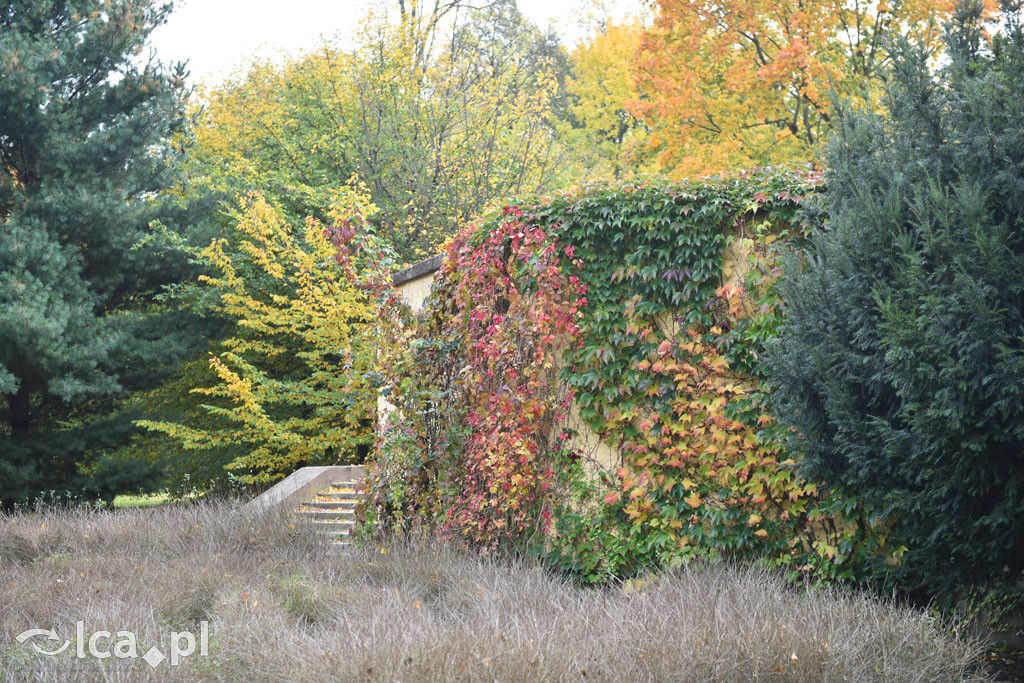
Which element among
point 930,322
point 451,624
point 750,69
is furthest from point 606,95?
point 451,624

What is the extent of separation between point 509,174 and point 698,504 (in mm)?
10103

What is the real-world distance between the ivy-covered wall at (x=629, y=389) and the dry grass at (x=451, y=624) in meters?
0.52

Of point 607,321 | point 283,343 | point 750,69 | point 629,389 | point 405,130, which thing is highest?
point 405,130

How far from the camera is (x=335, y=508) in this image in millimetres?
10156

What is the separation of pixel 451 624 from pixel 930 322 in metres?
2.53

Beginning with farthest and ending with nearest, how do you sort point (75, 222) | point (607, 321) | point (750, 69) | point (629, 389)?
point (75, 222), point (750, 69), point (607, 321), point (629, 389)

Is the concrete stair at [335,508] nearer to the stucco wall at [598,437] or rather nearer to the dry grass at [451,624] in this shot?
the dry grass at [451,624]

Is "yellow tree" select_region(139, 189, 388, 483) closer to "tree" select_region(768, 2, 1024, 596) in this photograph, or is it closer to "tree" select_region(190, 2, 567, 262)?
"tree" select_region(190, 2, 567, 262)

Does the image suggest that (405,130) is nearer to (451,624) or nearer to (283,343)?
(283,343)

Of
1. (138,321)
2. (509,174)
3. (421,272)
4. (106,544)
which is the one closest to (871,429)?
(421,272)

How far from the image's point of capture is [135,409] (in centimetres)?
1338

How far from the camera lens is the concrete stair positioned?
8961 mm

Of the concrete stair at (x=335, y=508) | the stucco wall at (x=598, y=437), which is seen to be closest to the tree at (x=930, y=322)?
the stucco wall at (x=598, y=437)

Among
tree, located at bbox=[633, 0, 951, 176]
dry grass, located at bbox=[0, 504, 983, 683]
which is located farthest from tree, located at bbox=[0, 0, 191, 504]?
tree, located at bbox=[633, 0, 951, 176]
